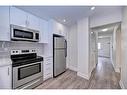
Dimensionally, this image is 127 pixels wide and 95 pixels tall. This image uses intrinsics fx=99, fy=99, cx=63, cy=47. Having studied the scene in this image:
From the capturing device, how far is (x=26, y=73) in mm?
2564

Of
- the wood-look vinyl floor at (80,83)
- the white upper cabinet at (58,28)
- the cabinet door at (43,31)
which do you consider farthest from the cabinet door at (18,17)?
the wood-look vinyl floor at (80,83)

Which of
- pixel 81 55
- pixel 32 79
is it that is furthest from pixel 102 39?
pixel 32 79

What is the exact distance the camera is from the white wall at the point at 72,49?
4938mm

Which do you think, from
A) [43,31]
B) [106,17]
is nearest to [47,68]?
[43,31]

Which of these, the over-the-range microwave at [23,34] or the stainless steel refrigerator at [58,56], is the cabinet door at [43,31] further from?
the stainless steel refrigerator at [58,56]

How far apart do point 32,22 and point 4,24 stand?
3.03 ft

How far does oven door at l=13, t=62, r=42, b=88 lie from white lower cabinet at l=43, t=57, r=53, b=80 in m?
0.34

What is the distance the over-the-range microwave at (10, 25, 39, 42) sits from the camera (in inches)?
99.1

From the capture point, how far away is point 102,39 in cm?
1144

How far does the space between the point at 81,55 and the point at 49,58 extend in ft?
4.21

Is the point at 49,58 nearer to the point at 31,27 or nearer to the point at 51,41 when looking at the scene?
the point at 51,41

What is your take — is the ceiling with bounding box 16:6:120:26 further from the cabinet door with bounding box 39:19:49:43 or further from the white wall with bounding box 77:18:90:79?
the white wall with bounding box 77:18:90:79

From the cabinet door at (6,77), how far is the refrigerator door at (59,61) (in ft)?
6.24
